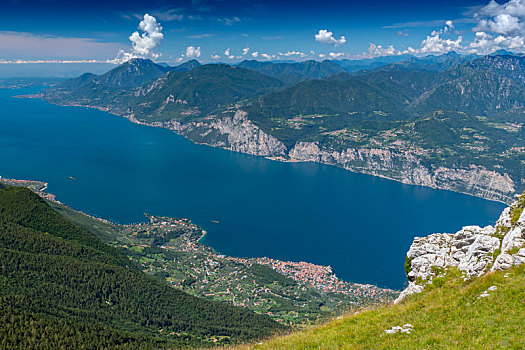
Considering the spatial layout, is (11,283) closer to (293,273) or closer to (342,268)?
(293,273)

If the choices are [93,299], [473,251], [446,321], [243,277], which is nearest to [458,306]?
[446,321]

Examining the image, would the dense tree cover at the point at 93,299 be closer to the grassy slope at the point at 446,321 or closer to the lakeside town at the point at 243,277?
the lakeside town at the point at 243,277

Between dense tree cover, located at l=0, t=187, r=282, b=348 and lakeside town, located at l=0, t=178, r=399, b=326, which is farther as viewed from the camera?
lakeside town, located at l=0, t=178, r=399, b=326

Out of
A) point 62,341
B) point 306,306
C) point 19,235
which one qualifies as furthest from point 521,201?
point 19,235

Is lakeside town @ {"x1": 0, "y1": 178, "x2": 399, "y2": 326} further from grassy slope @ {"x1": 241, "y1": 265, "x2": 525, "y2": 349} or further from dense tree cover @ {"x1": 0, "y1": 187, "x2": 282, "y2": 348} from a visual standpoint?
grassy slope @ {"x1": 241, "y1": 265, "x2": 525, "y2": 349}

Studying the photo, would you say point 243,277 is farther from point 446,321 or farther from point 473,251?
point 446,321

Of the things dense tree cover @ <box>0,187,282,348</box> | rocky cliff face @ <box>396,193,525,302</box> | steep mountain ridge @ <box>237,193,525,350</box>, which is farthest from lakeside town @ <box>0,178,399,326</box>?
steep mountain ridge @ <box>237,193,525,350</box>
